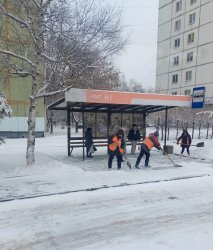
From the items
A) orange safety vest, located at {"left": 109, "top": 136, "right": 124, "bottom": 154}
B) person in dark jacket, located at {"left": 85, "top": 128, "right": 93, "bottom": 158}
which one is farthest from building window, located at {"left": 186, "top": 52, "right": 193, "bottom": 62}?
orange safety vest, located at {"left": 109, "top": 136, "right": 124, "bottom": 154}

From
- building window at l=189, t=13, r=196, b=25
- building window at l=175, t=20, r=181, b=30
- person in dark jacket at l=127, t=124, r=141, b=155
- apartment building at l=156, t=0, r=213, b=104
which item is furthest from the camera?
building window at l=175, t=20, r=181, b=30

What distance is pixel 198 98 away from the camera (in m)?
13.6

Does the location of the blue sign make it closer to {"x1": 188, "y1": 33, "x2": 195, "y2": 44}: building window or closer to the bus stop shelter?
the bus stop shelter

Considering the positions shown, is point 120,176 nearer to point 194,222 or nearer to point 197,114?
point 194,222

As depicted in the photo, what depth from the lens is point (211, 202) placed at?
277 inches

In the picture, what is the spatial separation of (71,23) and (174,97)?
6.05 m

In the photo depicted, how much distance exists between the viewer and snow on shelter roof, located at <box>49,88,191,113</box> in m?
11.1

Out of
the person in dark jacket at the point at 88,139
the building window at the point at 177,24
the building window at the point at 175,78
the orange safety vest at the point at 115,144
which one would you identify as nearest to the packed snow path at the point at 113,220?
the orange safety vest at the point at 115,144

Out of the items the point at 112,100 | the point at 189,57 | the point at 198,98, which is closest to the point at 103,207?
the point at 112,100

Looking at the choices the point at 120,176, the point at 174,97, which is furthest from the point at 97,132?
the point at 120,176

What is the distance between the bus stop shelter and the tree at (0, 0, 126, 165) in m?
1.06

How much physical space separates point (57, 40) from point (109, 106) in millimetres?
4619

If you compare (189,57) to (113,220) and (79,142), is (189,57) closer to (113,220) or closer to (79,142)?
(79,142)

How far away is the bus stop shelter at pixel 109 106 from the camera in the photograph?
1144 centimetres
